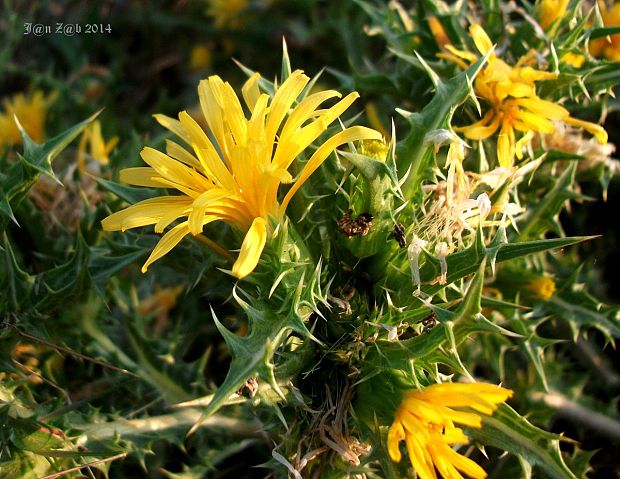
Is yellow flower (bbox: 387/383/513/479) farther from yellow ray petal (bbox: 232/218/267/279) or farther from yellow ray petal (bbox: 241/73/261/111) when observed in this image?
yellow ray petal (bbox: 241/73/261/111)

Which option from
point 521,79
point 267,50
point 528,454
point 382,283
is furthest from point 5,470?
point 267,50

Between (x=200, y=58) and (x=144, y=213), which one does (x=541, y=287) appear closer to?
(x=144, y=213)

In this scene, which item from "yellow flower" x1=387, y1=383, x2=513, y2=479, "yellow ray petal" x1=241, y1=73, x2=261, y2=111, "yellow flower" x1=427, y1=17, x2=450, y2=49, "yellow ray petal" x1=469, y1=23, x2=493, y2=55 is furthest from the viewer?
"yellow flower" x1=427, y1=17, x2=450, y2=49

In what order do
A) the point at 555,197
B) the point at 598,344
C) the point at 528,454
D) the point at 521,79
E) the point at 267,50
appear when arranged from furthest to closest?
1. the point at 267,50
2. the point at 598,344
3. the point at 555,197
4. the point at 521,79
5. the point at 528,454

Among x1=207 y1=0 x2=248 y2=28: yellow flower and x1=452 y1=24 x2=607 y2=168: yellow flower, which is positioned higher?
x1=207 y1=0 x2=248 y2=28: yellow flower

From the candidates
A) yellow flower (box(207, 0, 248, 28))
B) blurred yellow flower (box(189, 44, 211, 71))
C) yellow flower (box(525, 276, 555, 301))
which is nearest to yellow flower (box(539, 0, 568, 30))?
yellow flower (box(525, 276, 555, 301))

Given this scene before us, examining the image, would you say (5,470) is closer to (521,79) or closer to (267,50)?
(521,79)

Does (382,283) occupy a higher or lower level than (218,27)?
lower

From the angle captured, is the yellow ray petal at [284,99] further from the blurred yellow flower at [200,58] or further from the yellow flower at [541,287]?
the blurred yellow flower at [200,58]
